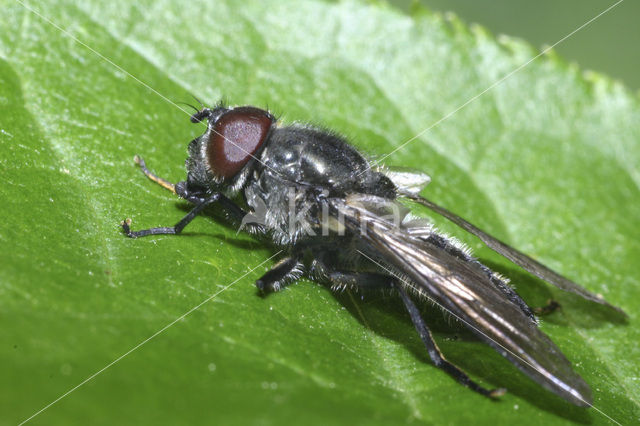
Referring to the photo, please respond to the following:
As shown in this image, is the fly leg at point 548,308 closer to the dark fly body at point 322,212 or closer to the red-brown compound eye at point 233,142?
the dark fly body at point 322,212

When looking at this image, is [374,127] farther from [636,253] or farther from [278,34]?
[636,253]

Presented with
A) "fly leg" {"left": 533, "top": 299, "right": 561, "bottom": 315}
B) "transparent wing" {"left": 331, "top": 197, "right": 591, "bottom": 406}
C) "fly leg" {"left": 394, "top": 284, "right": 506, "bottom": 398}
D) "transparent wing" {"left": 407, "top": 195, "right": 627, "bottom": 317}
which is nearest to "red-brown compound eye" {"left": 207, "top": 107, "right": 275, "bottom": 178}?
"transparent wing" {"left": 331, "top": 197, "right": 591, "bottom": 406}

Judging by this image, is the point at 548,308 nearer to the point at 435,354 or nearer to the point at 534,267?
the point at 534,267

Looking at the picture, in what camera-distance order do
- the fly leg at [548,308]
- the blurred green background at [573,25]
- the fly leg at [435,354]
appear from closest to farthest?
the fly leg at [435,354] → the fly leg at [548,308] → the blurred green background at [573,25]

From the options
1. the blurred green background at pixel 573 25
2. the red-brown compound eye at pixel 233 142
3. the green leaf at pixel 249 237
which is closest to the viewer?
the green leaf at pixel 249 237

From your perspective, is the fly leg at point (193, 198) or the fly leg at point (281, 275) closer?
the fly leg at point (281, 275)

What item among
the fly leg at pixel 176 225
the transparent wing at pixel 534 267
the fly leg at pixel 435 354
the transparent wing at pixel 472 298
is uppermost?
the transparent wing at pixel 534 267

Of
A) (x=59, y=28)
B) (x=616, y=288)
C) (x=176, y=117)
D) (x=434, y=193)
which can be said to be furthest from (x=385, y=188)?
(x=59, y=28)

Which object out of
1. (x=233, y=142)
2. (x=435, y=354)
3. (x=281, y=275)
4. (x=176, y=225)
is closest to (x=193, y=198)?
(x=176, y=225)

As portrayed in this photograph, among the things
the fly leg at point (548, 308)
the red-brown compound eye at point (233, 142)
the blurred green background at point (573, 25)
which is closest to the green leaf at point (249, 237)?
the fly leg at point (548, 308)
